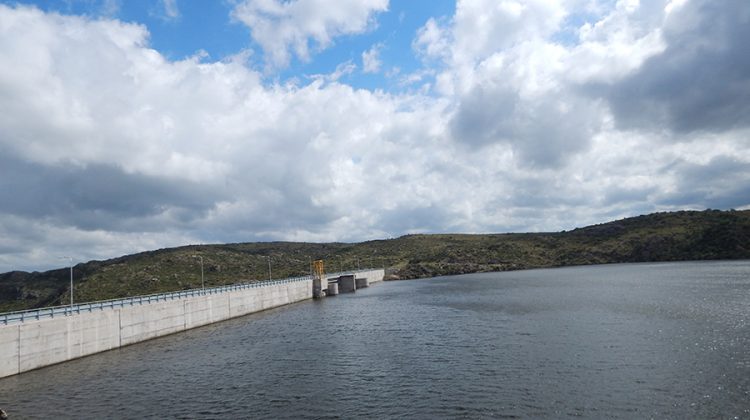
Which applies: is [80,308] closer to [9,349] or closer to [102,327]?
[102,327]

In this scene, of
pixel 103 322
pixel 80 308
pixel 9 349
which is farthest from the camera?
pixel 103 322

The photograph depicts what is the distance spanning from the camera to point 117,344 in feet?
192

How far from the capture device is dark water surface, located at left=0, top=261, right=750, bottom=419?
2952cm

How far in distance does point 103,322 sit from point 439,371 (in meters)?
41.4

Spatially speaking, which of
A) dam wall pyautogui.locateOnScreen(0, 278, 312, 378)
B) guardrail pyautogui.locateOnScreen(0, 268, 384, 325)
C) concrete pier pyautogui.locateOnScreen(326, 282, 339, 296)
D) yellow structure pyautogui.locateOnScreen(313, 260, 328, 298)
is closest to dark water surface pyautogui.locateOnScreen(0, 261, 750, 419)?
dam wall pyautogui.locateOnScreen(0, 278, 312, 378)

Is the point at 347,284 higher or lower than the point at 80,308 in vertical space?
lower

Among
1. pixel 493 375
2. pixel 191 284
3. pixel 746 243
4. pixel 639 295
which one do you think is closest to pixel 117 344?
pixel 493 375

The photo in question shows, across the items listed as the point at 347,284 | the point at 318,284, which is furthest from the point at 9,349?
the point at 347,284

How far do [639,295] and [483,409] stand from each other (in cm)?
6554

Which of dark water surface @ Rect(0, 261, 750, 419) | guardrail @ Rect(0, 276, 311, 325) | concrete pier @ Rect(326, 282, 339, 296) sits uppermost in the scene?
guardrail @ Rect(0, 276, 311, 325)

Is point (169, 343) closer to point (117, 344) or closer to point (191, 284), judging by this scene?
point (117, 344)

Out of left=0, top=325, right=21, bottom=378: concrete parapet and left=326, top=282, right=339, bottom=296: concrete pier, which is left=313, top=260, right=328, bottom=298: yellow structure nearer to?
left=326, top=282, right=339, bottom=296: concrete pier

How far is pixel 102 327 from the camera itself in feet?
184

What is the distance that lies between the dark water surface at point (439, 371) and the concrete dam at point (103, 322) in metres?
1.92
